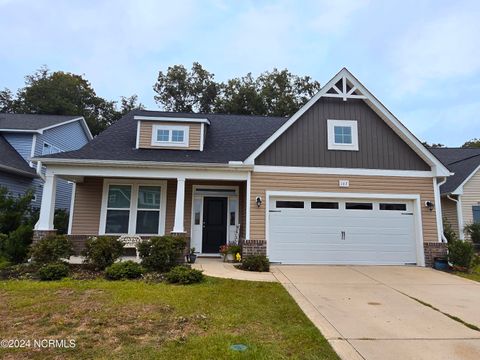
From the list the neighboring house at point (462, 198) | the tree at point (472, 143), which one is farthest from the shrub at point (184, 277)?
the tree at point (472, 143)

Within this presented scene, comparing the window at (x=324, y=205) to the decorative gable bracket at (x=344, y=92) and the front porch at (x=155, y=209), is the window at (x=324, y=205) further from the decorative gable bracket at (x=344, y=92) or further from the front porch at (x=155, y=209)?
the decorative gable bracket at (x=344, y=92)

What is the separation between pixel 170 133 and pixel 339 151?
6090 mm

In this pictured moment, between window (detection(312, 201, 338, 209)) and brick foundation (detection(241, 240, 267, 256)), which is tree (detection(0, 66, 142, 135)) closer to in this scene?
brick foundation (detection(241, 240, 267, 256))

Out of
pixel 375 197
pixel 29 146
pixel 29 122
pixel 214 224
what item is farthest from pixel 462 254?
pixel 29 122

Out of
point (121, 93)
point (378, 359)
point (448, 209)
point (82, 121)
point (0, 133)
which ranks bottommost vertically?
point (378, 359)

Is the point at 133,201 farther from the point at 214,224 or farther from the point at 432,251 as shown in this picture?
the point at 432,251

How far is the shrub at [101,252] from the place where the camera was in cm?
798

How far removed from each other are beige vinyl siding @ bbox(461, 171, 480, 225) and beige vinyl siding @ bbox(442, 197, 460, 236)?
1.20 ft

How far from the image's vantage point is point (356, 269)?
30.2 ft

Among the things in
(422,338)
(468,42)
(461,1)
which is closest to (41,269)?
(422,338)

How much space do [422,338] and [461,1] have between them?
1090cm

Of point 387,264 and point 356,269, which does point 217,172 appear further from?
point 387,264

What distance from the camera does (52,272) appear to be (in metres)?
7.11

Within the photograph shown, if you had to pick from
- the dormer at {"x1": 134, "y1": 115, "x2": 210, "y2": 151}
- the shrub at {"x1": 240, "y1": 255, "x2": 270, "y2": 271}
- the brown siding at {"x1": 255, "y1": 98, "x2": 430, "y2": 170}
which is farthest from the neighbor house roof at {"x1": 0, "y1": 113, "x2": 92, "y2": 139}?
the shrub at {"x1": 240, "y1": 255, "x2": 270, "y2": 271}
